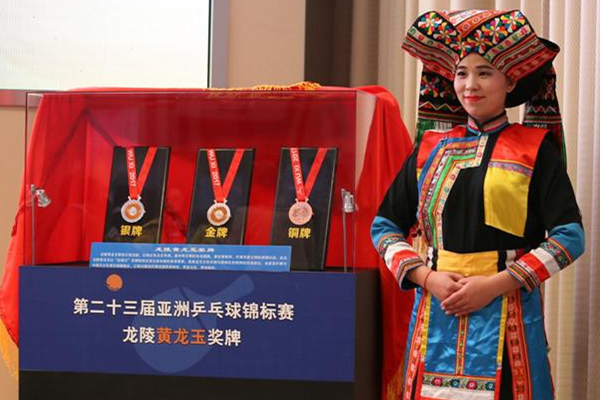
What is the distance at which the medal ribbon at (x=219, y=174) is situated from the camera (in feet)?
8.09

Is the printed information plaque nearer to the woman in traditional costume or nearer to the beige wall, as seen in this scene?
the woman in traditional costume

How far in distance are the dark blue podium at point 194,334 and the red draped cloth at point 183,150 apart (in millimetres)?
157

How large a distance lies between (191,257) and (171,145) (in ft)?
1.33

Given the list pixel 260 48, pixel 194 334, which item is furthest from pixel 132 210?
pixel 260 48

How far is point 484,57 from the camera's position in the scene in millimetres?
2189

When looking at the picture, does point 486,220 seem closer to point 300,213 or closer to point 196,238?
point 300,213

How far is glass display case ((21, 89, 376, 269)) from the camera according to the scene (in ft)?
7.93

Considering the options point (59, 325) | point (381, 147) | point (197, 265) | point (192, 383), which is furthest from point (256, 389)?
point (381, 147)

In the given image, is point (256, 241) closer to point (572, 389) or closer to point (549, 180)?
point (549, 180)

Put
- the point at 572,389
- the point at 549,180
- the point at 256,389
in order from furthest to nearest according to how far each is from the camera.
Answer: the point at 572,389, the point at 256,389, the point at 549,180

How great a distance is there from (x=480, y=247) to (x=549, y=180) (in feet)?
0.69

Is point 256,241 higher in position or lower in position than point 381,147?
lower

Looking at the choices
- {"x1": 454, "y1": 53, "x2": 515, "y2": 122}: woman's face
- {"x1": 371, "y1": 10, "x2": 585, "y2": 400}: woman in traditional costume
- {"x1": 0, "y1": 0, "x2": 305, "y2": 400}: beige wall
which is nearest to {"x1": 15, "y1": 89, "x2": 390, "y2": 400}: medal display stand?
{"x1": 371, "y1": 10, "x2": 585, "y2": 400}: woman in traditional costume

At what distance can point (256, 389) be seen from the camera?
7.46ft
